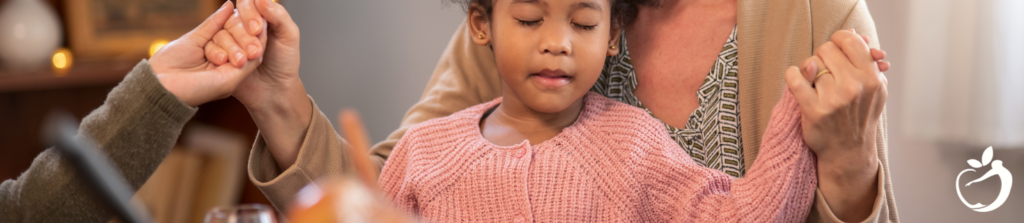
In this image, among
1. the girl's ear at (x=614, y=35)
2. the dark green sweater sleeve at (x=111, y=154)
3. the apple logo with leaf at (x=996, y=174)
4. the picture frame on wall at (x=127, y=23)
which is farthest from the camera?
the picture frame on wall at (x=127, y=23)

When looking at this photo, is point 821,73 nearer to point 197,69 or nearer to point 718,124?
point 718,124

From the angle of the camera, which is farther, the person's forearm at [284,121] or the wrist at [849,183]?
the person's forearm at [284,121]

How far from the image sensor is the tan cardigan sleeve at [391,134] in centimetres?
107

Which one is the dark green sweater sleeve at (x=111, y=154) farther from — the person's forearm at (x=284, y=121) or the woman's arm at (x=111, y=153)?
the person's forearm at (x=284, y=121)

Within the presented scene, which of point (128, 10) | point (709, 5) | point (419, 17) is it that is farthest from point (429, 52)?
point (709, 5)

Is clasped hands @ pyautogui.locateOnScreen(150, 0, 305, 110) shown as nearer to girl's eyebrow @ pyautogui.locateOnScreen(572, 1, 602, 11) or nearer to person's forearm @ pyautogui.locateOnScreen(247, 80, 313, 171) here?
person's forearm @ pyautogui.locateOnScreen(247, 80, 313, 171)

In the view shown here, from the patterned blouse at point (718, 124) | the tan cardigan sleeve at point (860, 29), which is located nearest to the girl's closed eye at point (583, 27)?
the patterned blouse at point (718, 124)

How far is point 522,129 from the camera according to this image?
42.5 inches

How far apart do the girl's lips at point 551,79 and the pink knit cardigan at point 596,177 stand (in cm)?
9

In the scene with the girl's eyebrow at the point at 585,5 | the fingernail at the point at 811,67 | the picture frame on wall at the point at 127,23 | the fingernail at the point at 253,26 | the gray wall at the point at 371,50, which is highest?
the fingernail at the point at 253,26

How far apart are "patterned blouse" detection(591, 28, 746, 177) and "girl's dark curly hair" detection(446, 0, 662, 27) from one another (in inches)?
6.1

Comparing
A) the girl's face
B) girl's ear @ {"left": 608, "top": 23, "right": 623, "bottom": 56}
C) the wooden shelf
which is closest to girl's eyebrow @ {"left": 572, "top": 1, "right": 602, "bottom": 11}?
the girl's face

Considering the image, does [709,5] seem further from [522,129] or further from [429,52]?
[429,52]

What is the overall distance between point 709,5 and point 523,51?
1.33ft
